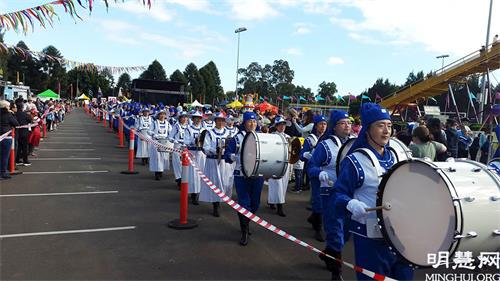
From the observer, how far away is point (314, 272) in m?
4.88

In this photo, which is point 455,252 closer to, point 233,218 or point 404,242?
point 404,242

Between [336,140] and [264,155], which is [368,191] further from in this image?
[264,155]

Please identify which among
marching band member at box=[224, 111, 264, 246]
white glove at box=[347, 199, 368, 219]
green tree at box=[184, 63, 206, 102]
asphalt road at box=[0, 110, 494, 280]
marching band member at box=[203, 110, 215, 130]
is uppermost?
green tree at box=[184, 63, 206, 102]

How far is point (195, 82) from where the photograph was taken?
76.2 m

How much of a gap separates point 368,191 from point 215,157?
16.0ft

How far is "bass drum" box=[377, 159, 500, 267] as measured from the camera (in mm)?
2381

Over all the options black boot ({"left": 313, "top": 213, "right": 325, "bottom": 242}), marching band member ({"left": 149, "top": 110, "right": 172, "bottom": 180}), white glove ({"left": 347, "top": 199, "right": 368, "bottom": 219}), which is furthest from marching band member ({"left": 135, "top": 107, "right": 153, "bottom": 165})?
white glove ({"left": 347, "top": 199, "right": 368, "bottom": 219})

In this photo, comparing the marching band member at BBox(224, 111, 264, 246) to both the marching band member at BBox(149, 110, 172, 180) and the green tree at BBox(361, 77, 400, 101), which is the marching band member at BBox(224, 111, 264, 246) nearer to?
the marching band member at BBox(149, 110, 172, 180)

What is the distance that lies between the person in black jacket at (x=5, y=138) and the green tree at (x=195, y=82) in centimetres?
6470

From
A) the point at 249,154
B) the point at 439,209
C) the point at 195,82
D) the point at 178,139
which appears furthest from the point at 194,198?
the point at 195,82

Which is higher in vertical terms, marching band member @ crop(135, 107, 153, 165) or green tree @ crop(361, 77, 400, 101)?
green tree @ crop(361, 77, 400, 101)

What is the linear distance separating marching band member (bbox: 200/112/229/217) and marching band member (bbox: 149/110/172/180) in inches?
118

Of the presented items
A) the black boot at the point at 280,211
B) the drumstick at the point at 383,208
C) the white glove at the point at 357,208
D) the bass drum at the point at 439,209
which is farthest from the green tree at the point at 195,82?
the bass drum at the point at 439,209

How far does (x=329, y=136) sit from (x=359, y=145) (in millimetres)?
2245
